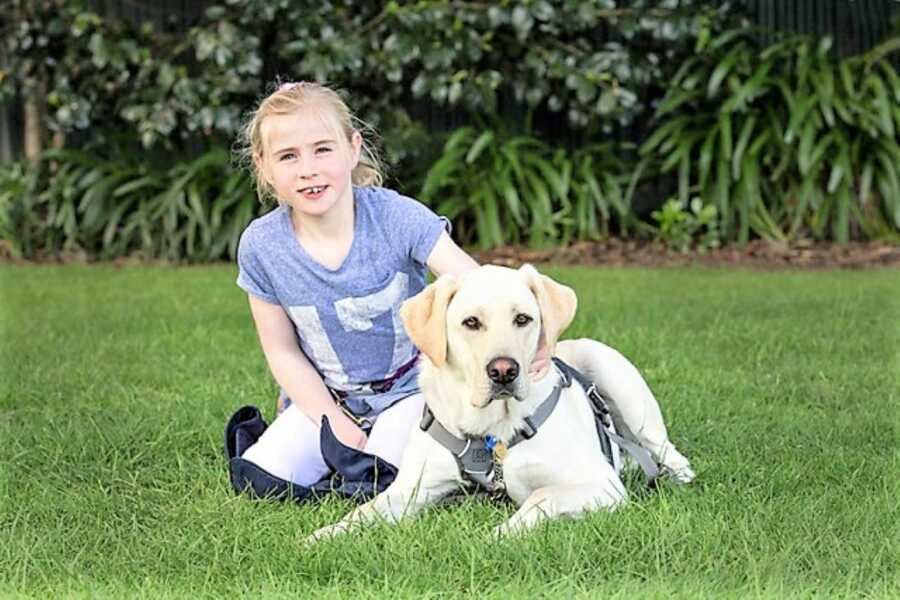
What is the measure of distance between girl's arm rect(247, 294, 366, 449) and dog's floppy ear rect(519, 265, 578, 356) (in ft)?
2.76

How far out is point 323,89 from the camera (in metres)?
3.99

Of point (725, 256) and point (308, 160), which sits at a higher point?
point (308, 160)

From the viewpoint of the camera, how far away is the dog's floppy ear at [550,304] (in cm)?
329

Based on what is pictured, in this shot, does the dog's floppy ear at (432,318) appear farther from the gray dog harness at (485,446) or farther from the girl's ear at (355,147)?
the girl's ear at (355,147)

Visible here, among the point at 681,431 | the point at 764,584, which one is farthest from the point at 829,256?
the point at 764,584

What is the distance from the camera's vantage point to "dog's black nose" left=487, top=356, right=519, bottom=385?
10.3ft

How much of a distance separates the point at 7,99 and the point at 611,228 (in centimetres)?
468

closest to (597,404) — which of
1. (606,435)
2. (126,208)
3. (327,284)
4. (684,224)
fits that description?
(606,435)

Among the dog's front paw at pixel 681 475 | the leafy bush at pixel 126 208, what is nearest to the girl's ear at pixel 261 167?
the dog's front paw at pixel 681 475

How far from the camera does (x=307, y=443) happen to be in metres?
3.90

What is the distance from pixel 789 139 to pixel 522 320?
600cm

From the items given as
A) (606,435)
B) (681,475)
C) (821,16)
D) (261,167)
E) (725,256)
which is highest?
(821,16)

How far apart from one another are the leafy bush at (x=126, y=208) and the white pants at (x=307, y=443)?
551cm

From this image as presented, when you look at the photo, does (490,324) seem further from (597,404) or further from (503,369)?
(597,404)
